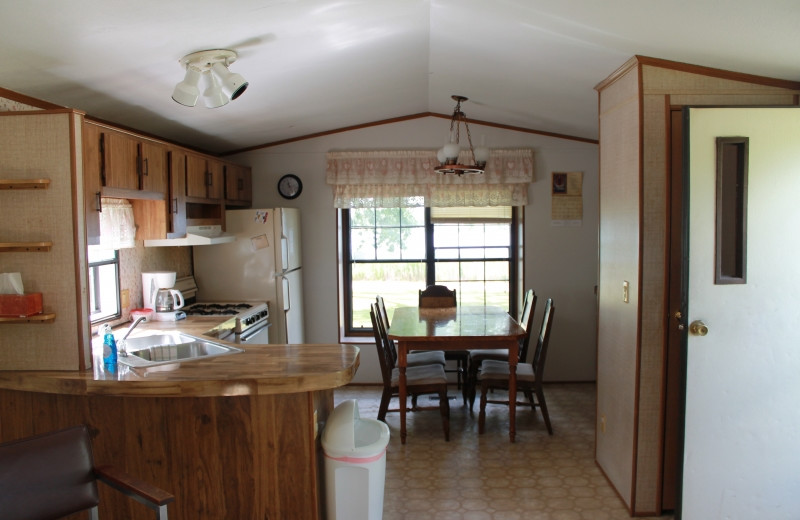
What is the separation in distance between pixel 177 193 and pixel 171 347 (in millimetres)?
1134

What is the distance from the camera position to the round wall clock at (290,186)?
5.36 meters

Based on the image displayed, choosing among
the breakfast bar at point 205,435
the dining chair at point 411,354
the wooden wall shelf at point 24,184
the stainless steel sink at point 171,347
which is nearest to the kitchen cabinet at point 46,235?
the wooden wall shelf at point 24,184

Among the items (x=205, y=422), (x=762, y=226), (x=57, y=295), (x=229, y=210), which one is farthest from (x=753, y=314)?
(x=229, y=210)

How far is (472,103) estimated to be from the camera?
14.9ft

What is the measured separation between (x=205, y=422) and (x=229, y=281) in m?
2.48

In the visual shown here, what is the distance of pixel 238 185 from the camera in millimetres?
5070

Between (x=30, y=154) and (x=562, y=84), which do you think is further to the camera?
(x=562, y=84)

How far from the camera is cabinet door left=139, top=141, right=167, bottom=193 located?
3438 mm

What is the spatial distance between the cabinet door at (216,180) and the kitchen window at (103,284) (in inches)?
36.3

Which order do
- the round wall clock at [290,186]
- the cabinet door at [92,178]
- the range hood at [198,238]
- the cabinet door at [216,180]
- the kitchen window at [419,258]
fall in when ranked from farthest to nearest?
1. the kitchen window at [419,258]
2. the round wall clock at [290,186]
3. the cabinet door at [216,180]
4. the range hood at [198,238]
5. the cabinet door at [92,178]

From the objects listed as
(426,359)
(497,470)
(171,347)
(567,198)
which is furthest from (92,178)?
(567,198)

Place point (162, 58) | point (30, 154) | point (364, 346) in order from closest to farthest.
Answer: point (30, 154) < point (162, 58) < point (364, 346)

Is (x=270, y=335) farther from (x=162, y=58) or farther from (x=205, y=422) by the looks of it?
(x=162, y=58)

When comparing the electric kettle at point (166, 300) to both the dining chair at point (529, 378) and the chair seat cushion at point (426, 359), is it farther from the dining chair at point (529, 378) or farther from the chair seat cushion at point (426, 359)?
the dining chair at point (529, 378)
